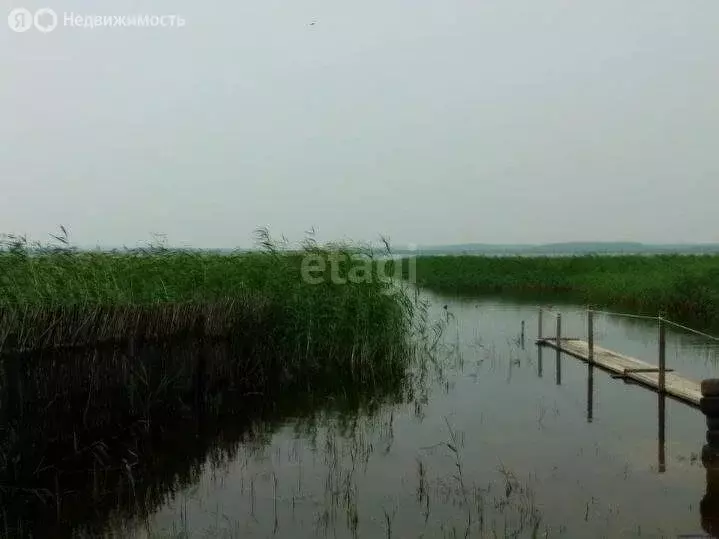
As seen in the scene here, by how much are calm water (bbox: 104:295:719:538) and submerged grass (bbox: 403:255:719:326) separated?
1282 cm

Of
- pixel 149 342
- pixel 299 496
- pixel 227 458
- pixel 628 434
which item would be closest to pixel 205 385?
pixel 149 342

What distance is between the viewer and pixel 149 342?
29.9 feet

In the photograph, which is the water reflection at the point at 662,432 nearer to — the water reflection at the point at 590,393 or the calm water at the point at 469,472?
the calm water at the point at 469,472

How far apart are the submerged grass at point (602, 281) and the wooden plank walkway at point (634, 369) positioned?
23.5ft

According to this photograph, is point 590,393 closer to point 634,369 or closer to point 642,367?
point 634,369

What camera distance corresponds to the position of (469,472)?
7.57 m

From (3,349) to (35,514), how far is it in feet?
5.63

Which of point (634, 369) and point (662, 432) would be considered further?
point (634, 369)

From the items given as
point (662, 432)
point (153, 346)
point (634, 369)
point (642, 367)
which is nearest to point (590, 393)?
point (634, 369)

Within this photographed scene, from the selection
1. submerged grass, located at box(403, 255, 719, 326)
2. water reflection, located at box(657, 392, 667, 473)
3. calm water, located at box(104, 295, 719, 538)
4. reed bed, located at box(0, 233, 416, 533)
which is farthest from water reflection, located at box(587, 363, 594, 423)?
submerged grass, located at box(403, 255, 719, 326)

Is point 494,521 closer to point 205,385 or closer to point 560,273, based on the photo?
point 205,385

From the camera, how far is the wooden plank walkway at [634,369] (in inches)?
421

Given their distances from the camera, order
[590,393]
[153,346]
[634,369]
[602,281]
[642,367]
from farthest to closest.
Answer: [602,281]
[642,367]
[634,369]
[590,393]
[153,346]

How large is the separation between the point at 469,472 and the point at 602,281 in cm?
2741
